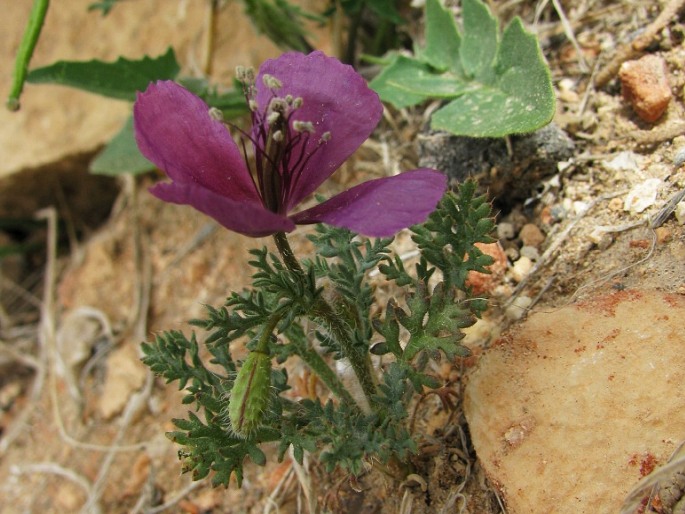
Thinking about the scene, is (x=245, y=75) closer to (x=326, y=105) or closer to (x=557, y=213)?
(x=326, y=105)

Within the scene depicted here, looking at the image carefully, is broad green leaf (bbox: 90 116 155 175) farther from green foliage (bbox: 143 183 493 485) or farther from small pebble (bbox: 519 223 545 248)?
small pebble (bbox: 519 223 545 248)

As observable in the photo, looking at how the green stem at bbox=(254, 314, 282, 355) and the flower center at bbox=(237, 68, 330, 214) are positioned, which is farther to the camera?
the flower center at bbox=(237, 68, 330, 214)

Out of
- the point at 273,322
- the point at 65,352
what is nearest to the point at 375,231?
the point at 273,322

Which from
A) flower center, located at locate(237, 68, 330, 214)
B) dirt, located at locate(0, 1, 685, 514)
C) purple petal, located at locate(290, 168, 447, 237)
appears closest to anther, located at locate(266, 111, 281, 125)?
flower center, located at locate(237, 68, 330, 214)

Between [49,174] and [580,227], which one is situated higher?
[580,227]

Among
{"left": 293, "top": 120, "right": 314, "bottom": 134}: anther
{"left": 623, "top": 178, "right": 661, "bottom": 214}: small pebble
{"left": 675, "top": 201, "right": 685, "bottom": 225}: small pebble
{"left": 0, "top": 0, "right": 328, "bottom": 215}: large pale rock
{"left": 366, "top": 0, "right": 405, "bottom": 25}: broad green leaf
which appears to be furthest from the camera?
{"left": 0, "top": 0, "right": 328, "bottom": 215}: large pale rock

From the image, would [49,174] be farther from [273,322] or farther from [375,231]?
[375,231]

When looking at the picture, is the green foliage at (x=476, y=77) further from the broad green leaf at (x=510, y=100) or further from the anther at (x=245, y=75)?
the anther at (x=245, y=75)
